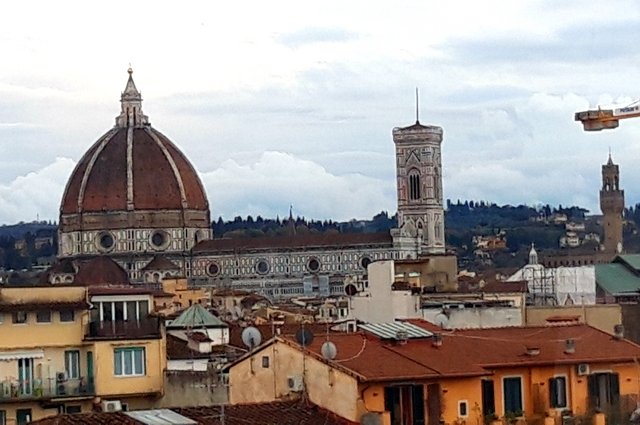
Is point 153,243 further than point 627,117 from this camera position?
Yes

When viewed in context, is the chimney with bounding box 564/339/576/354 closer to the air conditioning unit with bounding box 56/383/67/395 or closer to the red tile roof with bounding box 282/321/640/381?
the red tile roof with bounding box 282/321/640/381

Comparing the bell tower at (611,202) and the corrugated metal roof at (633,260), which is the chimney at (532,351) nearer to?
the corrugated metal roof at (633,260)

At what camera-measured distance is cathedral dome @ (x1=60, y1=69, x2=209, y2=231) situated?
172125 mm

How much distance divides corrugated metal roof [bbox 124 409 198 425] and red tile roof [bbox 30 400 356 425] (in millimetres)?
116

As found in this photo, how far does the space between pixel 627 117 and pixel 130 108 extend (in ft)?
458

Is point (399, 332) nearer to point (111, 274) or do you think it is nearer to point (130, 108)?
point (111, 274)

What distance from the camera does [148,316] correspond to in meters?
29.0

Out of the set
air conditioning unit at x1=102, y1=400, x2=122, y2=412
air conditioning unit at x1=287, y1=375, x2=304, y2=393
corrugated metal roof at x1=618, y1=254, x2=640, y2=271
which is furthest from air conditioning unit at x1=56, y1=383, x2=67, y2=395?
corrugated metal roof at x1=618, y1=254, x2=640, y2=271

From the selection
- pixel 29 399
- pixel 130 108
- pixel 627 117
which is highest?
pixel 130 108

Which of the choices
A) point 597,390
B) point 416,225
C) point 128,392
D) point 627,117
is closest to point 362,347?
point 597,390

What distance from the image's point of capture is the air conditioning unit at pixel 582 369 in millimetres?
24766

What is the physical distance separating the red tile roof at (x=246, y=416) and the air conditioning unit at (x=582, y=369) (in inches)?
146

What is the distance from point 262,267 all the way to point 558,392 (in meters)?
143

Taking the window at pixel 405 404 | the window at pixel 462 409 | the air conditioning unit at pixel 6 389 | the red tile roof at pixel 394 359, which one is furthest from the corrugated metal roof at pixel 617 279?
the window at pixel 405 404
